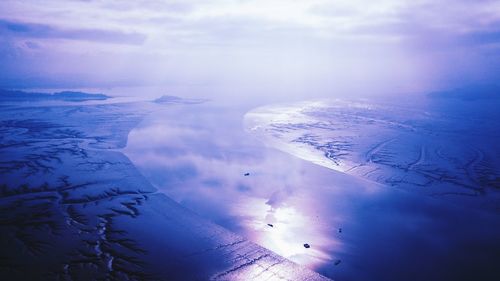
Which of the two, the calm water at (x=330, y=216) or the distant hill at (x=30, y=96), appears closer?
the calm water at (x=330, y=216)

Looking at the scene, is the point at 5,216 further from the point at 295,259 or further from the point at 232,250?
the point at 295,259

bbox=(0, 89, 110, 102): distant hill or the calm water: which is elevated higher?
bbox=(0, 89, 110, 102): distant hill

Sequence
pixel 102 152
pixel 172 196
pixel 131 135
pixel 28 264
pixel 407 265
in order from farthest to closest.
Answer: pixel 131 135 → pixel 102 152 → pixel 172 196 → pixel 407 265 → pixel 28 264

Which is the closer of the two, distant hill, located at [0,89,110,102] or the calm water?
the calm water

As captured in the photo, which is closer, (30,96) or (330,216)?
(330,216)

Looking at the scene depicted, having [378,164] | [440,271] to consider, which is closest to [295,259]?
[440,271]

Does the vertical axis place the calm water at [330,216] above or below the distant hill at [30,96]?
below

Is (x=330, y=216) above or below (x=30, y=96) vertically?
below

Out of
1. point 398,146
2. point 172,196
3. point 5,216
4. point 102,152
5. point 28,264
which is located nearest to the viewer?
point 28,264
